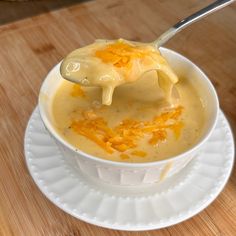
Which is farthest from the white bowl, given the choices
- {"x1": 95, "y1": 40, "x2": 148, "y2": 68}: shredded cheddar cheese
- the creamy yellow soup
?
{"x1": 95, "y1": 40, "x2": 148, "y2": 68}: shredded cheddar cheese

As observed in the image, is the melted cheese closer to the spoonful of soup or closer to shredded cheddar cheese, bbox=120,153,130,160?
the spoonful of soup

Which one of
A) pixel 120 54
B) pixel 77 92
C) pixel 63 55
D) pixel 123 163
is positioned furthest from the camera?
pixel 63 55

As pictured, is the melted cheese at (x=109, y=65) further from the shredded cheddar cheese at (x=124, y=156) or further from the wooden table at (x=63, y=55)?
the wooden table at (x=63, y=55)

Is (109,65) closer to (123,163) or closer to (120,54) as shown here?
(120,54)

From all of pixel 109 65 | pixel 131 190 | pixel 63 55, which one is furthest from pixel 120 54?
pixel 63 55

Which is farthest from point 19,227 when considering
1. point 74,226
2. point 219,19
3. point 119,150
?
point 219,19

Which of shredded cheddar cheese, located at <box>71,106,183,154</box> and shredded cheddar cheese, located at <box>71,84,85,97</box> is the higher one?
shredded cheddar cheese, located at <box>71,106,183,154</box>
